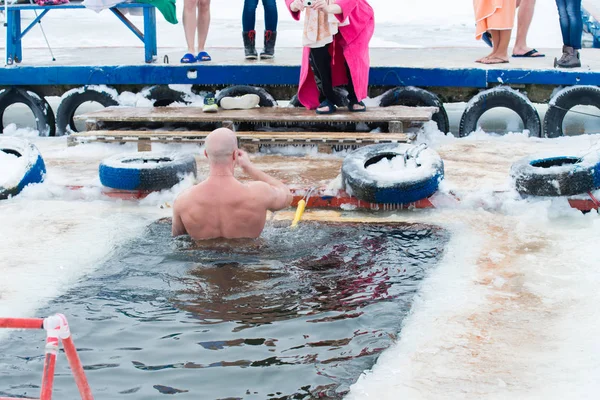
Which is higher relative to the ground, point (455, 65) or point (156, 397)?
point (455, 65)

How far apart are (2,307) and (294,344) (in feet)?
5.75

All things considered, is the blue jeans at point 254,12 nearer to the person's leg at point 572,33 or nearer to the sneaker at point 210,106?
the sneaker at point 210,106

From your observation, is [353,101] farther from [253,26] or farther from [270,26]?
[253,26]

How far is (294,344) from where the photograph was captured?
4195mm

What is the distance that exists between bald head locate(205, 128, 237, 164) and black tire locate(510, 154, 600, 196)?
2558 millimetres

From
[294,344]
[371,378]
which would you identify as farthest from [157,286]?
[371,378]

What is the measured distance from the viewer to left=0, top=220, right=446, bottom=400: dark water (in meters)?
3.82

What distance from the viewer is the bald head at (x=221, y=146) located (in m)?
5.27

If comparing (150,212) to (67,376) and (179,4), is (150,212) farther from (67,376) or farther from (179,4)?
(179,4)

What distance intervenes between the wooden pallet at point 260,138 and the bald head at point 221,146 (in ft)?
9.95

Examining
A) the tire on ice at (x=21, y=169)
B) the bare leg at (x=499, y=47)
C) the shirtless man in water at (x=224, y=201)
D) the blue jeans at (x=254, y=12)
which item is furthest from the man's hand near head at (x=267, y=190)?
the bare leg at (x=499, y=47)

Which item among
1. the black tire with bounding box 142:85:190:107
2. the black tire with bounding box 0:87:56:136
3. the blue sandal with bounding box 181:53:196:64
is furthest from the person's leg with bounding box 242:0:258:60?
the black tire with bounding box 0:87:56:136

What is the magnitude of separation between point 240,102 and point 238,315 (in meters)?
5.01

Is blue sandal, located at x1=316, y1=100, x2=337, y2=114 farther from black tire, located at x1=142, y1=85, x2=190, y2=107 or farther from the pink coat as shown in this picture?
black tire, located at x1=142, y1=85, x2=190, y2=107
